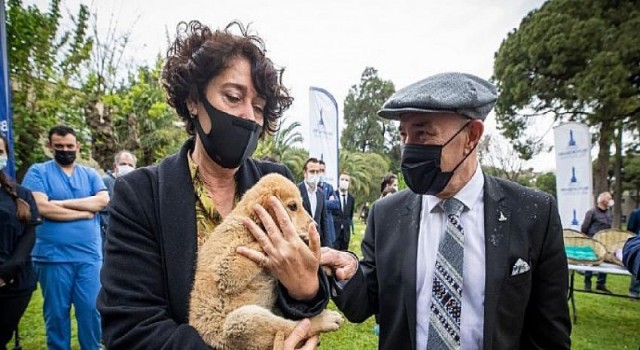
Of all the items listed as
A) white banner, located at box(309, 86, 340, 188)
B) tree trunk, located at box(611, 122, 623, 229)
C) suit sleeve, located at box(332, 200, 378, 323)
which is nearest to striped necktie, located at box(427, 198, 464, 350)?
suit sleeve, located at box(332, 200, 378, 323)

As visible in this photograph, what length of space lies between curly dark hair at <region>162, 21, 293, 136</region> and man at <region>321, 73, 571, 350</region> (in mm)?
822

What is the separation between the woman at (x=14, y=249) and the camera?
4.11 metres

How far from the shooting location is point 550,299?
2090 mm

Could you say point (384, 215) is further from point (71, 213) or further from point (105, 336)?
point (71, 213)

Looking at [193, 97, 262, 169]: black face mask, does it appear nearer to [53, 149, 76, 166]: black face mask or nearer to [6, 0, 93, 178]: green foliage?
[53, 149, 76, 166]: black face mask

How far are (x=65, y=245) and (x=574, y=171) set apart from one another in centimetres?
1303

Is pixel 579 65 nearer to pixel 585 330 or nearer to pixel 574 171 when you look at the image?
pixel 574 171

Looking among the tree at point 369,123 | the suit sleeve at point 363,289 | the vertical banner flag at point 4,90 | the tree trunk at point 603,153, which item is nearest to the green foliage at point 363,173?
the tree at point 369,123

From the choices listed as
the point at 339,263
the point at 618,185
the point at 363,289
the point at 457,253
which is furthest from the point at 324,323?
the point at 618,185

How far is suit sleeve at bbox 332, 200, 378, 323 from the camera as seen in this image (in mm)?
2152

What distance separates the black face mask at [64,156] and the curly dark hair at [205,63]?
3.64 m

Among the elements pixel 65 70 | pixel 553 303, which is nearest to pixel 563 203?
pixel 553 303

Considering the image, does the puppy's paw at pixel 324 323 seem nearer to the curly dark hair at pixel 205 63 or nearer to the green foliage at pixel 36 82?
the curly dark hair at pixel 205 63

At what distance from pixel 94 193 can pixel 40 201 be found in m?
0.64
